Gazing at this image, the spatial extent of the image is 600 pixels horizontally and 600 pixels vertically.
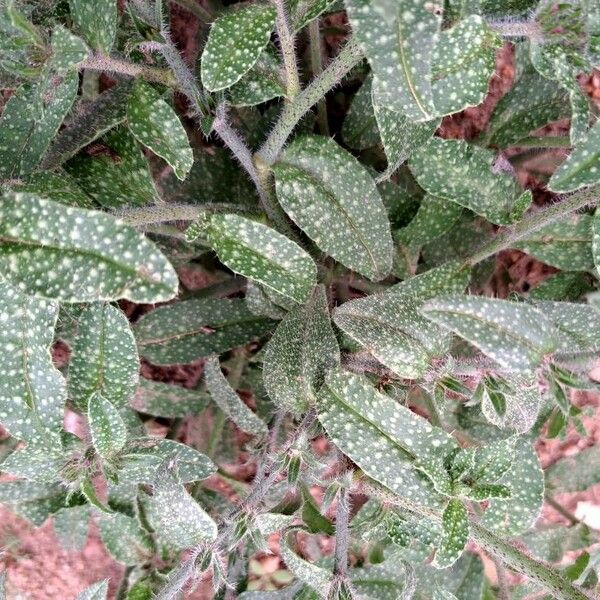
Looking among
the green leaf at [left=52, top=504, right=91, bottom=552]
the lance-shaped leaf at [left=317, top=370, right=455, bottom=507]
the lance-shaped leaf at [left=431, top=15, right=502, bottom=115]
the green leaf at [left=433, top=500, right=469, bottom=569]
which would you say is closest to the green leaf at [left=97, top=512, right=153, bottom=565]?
the green leaf at [left=52, top=504, right=91, bottom=552]

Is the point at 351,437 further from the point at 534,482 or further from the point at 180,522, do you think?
the point at 534,482

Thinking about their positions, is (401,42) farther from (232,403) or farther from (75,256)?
(232,403)

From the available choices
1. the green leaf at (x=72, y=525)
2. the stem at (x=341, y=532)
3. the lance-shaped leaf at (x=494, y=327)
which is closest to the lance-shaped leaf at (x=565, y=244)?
the lance-shaped leaf at (x=494, y=327)

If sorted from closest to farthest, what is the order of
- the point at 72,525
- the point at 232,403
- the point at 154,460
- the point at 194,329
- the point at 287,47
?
1. the point at 287,47
2. the point at 154,460
3. the point at 232,403
4. the point at 194,329
5. the point at 72,525

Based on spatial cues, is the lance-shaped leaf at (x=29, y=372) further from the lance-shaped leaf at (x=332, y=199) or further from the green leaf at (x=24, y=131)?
the lance-shaped leaf at (x=332, y=199)

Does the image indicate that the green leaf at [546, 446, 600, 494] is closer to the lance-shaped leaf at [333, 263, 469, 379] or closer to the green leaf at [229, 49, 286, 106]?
the lance-shaped leaf at [333, 263, 469, 379]

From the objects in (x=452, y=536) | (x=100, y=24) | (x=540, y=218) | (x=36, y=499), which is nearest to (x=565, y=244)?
(x=540, y=218)
